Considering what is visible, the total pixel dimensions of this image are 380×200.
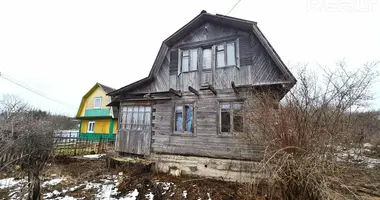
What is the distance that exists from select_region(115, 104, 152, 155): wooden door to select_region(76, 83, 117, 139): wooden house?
11901mm

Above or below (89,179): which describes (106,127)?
above

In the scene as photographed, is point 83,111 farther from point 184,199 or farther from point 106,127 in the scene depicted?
point 184,199

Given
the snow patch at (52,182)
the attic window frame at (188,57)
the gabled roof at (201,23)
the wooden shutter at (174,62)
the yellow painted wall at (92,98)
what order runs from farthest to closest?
the yellow painted wall at (92,98)
the wooden shutter at (174,62)
the attic window frame at (188,57)
the gabled roof at (201,23)
the snow patch at (52,182)

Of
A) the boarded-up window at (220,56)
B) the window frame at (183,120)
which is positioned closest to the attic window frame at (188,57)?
the boarded-up window at (220,56)

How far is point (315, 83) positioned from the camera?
15.4ft

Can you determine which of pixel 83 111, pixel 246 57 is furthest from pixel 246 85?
pixel 83 111

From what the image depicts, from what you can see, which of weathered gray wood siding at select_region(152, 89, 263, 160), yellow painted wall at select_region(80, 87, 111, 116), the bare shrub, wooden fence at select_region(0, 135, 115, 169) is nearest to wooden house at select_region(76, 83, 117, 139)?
yellow painted wall at select_region(80, 87, 111, 116)

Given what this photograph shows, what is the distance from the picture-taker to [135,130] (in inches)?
353

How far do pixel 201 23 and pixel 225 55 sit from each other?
226cm

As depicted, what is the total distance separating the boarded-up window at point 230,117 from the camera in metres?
6.89

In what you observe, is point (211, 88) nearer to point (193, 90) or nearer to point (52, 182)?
point (193, 90)

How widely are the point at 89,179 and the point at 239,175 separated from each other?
20.3ft

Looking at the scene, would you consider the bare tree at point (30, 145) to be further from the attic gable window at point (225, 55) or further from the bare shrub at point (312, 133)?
the attic gable window at point (225, 55)

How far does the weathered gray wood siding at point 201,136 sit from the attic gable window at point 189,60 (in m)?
1.36
